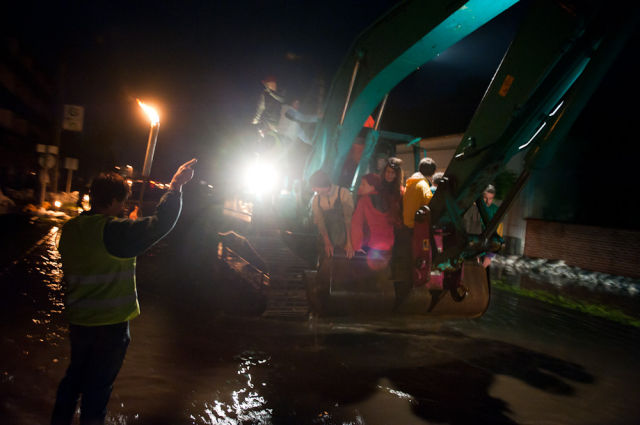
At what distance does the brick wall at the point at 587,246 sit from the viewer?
36.3 ft

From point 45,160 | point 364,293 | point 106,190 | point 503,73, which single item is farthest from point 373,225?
point 45,160

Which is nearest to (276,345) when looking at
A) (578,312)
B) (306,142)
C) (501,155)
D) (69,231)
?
(69,231)

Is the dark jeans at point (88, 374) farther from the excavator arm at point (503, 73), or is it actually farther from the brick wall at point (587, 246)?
the brick wall at point (587, 246)

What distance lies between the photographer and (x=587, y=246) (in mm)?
12102

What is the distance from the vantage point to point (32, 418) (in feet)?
7.65

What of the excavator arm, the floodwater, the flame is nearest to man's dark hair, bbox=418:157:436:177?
the excavator arm

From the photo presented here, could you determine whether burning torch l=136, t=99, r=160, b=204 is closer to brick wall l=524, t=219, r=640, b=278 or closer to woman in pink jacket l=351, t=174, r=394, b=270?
woman in pink jacket l=351, t=174, r=394, b=270

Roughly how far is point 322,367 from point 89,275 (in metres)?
2.40

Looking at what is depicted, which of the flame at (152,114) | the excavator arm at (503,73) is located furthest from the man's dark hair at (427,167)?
the flame at (152,114)

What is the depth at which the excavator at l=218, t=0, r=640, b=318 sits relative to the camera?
2.77m

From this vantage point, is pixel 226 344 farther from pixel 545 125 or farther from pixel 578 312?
pixel 578 312

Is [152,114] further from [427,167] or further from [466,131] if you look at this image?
[427,167]

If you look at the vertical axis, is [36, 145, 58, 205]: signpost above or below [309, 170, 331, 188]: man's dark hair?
above

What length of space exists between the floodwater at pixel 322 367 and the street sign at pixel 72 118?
35.9 feet
